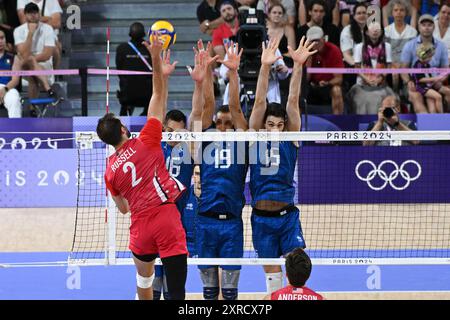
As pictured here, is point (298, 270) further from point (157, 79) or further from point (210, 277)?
point (210, 277)

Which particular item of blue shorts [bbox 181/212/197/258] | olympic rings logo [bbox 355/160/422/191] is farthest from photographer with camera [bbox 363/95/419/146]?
blue shorts [bbox 181/212/197/258]

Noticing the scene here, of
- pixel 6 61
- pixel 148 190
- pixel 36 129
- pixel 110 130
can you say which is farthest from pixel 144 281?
pixel 6 61

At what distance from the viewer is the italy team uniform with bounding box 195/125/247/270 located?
9453 millimetres

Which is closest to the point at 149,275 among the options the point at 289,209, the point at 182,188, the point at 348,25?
the point at 182,188

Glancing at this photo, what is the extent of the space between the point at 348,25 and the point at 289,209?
26.6 ft

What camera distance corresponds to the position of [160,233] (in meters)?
8.33

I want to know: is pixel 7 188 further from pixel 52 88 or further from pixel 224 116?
pixel 224 116

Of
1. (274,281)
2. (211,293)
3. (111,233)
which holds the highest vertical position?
(111,233)

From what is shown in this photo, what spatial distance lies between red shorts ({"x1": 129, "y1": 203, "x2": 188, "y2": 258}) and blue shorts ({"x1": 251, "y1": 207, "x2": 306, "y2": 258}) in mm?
1321

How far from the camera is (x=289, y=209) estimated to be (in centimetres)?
951

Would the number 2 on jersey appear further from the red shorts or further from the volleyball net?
the volleyball net

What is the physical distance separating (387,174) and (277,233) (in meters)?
5.57

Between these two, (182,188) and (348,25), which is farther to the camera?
(348,25)

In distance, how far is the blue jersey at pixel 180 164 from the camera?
9648 mm
